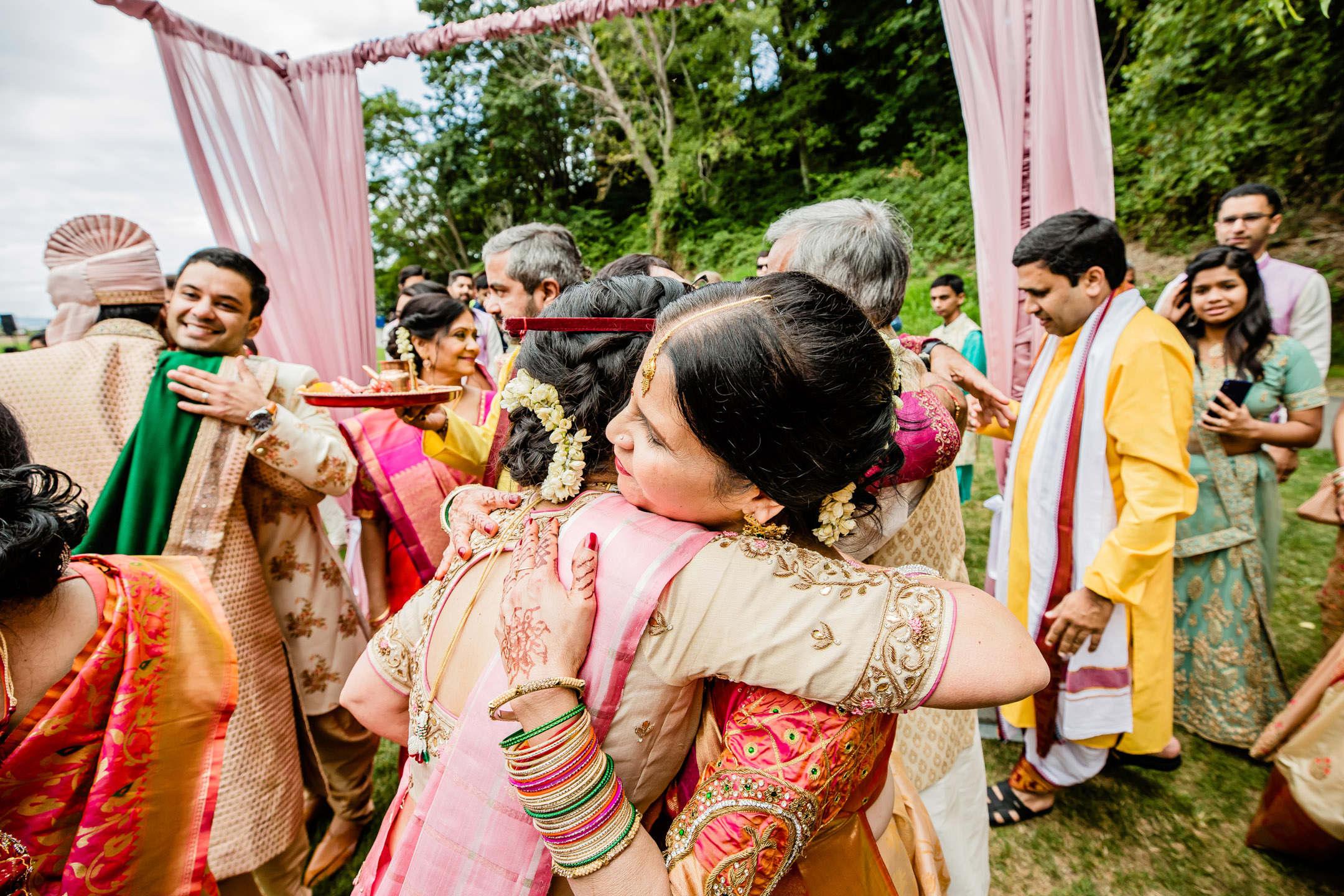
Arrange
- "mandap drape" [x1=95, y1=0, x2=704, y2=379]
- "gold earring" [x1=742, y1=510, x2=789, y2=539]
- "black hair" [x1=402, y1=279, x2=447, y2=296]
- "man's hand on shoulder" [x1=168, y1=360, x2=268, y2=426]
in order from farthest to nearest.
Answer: "black hair" [x1=402, y1=279, x2=447, y2=296] < "mandap drape" [x1=95, y1=0, x2=704, y2=379] < "man's hand on shoulder" [x1=168, y1=360, x2=268, y2=426] < "gold earring" [x1=742, y1=510, x2=789, y2=539]

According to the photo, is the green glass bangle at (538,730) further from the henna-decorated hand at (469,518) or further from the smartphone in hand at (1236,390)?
the smartphone in hand at (1236,390)

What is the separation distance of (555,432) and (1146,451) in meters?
2.22

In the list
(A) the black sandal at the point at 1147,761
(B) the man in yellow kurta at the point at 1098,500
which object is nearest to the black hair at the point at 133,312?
(B) the man in yellow kurta at the point at 1098,500

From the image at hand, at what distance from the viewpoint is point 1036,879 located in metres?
2.59

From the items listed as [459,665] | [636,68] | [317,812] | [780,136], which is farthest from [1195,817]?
[636,68]

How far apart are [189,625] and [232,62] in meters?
3.79

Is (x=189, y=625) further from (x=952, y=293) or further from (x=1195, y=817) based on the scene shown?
(x=952, y=293)

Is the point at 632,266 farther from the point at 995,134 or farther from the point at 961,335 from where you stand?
the point at 961,335

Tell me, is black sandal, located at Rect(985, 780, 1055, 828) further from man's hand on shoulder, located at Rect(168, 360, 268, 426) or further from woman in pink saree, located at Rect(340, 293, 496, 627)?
man's hand on shoulder, located at Rect(168, 360, 268, 426)

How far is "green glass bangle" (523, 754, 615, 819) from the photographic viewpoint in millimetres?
858

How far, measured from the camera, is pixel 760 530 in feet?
3.38

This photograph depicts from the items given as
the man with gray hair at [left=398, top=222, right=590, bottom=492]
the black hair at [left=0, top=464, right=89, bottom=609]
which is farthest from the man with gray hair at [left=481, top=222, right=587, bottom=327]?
the black hair at [left=0, top=464, right=89, bottom=609]

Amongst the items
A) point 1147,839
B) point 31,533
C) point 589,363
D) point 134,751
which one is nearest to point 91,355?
point 31,533

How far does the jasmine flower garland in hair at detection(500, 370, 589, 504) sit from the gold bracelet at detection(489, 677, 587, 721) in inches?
19.6
